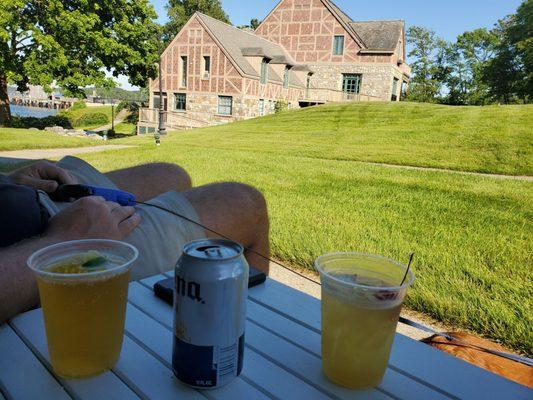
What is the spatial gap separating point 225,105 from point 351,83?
10.5 meters

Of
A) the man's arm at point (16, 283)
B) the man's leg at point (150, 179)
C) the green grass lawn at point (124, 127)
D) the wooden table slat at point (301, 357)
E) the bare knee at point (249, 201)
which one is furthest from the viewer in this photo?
the green grass lawn at point (124, 127)

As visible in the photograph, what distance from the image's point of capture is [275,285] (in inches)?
55.9

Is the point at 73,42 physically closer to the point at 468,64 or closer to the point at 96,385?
the point at 96,385

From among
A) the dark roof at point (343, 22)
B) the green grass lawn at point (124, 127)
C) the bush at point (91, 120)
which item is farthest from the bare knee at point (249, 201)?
the bush at point (91, 120)

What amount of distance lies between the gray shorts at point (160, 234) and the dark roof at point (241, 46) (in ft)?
86.1

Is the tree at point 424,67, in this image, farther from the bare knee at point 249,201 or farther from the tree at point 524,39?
the bare knee at point 249,201

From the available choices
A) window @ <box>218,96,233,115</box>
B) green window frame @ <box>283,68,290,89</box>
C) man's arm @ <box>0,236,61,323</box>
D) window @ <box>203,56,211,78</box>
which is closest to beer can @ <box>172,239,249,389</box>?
man's arm @ <box>0,236,61,323</box>

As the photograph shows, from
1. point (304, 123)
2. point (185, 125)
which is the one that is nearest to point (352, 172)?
point (304, 123)

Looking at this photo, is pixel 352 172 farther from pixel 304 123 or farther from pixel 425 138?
pixel 304 123

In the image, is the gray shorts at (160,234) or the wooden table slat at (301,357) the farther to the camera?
the gray shorts at (160,234)

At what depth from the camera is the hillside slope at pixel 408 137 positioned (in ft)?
30.7

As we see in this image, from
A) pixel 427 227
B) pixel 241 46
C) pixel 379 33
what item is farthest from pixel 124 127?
pixel 427 227

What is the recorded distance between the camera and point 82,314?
0.85 m

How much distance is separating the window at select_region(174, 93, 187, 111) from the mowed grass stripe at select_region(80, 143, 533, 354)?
73.3 ft
